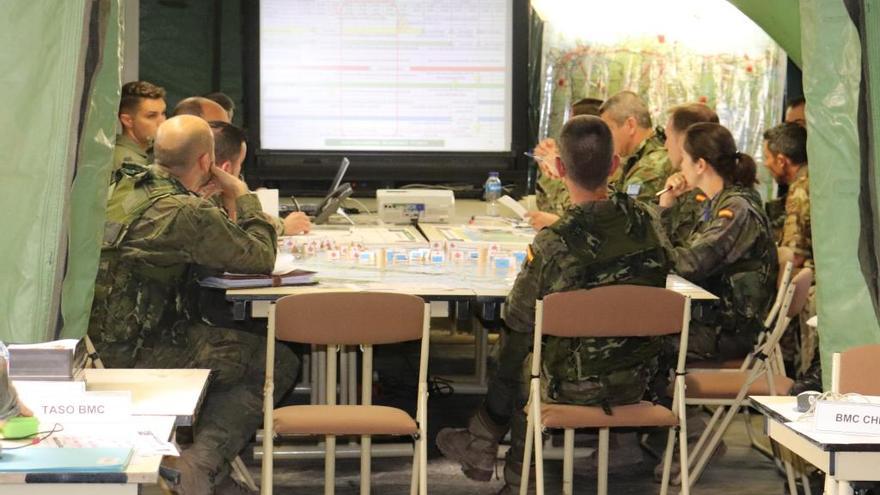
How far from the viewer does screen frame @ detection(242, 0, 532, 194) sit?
8523 millimetres

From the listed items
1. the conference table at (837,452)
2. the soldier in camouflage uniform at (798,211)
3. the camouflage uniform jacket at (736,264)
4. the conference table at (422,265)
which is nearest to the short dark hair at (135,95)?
the conference table at (422,265)

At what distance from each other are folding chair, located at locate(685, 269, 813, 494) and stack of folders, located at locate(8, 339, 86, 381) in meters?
2.46

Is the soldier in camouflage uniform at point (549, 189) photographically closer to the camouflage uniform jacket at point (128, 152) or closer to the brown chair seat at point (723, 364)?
the brown chair seat at point (723, 364)

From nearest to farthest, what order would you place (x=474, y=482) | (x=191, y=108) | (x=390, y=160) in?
(x=474, y=482) → (x=191, y=108) → (x=390, y=160)

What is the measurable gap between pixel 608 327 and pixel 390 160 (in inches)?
189

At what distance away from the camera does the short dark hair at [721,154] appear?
206 inches

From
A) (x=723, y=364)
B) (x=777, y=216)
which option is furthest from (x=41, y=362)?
(x=777, y=216)

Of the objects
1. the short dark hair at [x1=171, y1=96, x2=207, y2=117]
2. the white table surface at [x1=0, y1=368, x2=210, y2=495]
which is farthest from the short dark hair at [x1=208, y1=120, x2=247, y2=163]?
the white table surface at [x1=0, y1=368, x2=210, y2=495]

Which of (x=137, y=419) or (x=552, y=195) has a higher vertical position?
(x=552, y=195)

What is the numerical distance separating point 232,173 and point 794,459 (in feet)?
8.68

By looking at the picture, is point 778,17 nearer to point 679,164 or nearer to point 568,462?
point 679,164

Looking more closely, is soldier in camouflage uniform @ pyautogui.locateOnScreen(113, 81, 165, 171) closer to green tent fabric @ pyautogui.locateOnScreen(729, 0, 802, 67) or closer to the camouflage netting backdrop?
green tent fabric @ pyautogui.locateOnScreen(729, 0, 802, 67)

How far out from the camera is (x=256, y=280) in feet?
14.6

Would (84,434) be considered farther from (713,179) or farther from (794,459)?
(713,179)
